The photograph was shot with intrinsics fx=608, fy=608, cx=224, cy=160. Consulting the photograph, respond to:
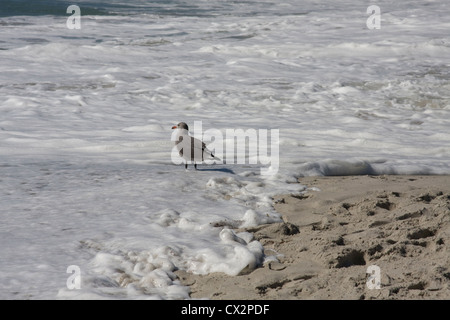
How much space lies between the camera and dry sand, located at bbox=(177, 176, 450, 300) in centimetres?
317

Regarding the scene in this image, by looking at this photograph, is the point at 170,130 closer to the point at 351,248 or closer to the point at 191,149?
the point at 191,149

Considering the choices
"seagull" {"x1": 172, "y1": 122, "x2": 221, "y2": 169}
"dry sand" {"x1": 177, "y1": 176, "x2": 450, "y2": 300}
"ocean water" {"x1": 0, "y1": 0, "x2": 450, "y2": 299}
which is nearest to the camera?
"dry sand" {"x1": 177, "y1": 176, "x2": 450, "y2": 300}

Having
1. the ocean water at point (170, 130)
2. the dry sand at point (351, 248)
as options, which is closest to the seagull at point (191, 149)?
the ocean water at point (170, 130)

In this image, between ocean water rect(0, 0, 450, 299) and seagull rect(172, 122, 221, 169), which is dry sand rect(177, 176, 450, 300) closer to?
ocean water rect(0, 0, 450, 299)

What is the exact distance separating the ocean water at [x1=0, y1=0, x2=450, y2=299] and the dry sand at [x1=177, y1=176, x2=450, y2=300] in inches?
7.0

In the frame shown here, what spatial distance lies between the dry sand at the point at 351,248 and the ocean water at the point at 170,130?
0.18 m

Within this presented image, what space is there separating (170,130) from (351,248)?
4.13 metres

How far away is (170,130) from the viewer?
7.39m

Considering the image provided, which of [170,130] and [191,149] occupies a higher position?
[191,149]

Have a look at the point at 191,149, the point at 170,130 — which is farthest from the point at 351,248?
the point at 170,130

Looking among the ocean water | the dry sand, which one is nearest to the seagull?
the ocean water

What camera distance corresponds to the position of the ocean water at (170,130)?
3734 mm

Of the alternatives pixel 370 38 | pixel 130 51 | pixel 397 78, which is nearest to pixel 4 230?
pixel 397 78

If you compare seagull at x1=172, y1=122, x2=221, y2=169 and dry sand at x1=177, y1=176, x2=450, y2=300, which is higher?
seagull at x1=172, y1=122, x2=221, y2=169
